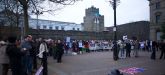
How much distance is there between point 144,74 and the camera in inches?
582

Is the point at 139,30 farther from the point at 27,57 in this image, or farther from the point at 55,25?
the point at 27,57

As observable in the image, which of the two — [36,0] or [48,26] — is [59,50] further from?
[48,26]

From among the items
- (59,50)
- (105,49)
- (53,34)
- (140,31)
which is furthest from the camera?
(140,31)

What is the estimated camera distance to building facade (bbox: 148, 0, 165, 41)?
213 ft

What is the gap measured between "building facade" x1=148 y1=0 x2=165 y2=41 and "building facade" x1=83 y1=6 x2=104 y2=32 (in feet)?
97.7

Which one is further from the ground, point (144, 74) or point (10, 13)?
point (10, 13)

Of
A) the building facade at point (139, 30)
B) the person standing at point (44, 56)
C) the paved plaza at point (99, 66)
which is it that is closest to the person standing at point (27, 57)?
the person standing at point (44, 56)

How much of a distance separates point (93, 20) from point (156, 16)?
3231 centimetres

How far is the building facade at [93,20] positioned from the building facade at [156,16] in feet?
97.7

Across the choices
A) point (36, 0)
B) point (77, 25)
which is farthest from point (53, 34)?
point (77, 25)

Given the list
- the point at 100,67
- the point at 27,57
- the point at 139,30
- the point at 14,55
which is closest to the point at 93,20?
the point at 139,30

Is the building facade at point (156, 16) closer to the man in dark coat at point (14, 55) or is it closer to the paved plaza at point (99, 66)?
the paved plaza at point (99, 66)

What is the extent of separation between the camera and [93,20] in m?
96.0

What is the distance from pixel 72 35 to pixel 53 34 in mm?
5303
